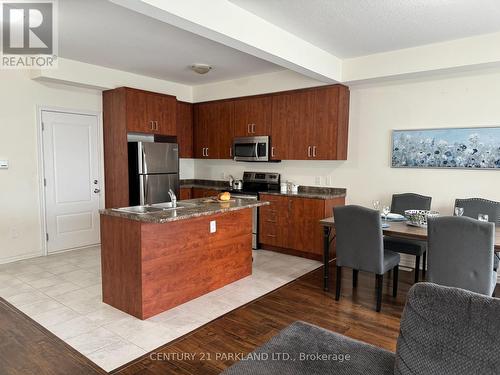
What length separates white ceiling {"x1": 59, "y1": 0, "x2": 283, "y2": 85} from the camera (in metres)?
3.17

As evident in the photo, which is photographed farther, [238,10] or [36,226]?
[36,226]

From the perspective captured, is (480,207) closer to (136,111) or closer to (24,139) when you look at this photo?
(136,111)

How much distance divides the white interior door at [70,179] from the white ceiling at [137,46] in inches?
40.2

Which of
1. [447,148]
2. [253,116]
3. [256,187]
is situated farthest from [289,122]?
[447,148]

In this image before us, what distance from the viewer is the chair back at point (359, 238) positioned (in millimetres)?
3188

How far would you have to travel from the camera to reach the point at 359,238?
10.8 ft

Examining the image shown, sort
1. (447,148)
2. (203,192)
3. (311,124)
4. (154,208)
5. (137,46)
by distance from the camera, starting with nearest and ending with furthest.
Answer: (154,208) < (137,46) < (447,148) < (311,124) < (203,192)

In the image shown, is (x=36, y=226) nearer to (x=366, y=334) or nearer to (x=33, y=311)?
(x=33, y=311)

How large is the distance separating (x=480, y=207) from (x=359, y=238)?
1.50 metres

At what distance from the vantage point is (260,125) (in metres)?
5.49

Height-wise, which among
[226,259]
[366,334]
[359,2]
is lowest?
[366,334]

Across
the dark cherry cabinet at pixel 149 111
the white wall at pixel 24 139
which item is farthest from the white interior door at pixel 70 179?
the dark cherry cabinet at pixel 149 111

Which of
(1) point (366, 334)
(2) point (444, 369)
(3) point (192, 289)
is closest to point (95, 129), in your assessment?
(3) point (192, 289)

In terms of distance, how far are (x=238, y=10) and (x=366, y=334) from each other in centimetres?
286
